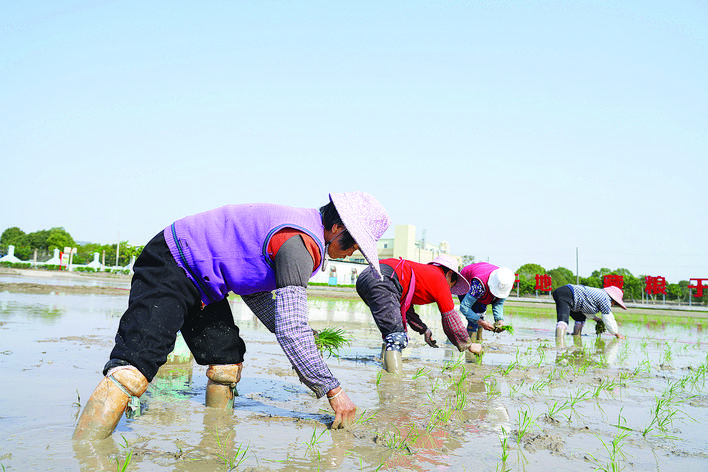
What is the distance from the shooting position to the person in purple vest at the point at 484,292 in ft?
24.6

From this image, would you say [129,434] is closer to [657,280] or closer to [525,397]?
[525,397]

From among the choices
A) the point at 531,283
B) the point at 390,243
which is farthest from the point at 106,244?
the point at 531,283

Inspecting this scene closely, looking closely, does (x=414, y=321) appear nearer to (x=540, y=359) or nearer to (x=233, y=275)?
(x=540, y=359)

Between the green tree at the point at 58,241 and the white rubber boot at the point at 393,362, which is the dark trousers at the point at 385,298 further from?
the green tree at the point at 58,241

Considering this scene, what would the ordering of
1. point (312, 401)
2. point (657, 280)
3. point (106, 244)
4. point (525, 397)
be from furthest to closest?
point (106, 244), point (657, 280), point (525, 397), point (312, 401)

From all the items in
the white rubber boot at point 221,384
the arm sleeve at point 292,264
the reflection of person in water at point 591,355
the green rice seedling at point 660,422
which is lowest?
the reflection of person in water at point 591,355

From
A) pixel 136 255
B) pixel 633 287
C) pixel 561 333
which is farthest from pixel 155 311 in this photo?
pixel 633 287

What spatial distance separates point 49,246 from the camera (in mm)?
73625

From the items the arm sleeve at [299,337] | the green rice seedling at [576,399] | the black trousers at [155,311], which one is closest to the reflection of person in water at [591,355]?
the green rice seedling at [576,399]

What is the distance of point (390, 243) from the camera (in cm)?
7088

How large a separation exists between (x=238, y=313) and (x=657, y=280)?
45050 millimetres

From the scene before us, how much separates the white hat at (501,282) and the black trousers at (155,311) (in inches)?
211

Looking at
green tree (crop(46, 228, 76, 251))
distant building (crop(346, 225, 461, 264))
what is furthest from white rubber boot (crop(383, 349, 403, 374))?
green tree (crop(46, 228, 76, 251))

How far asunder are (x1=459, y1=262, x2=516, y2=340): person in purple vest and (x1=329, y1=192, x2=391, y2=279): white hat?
15.9 feet
